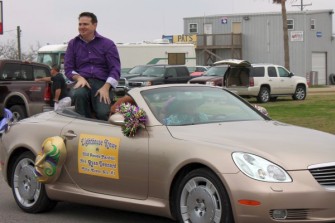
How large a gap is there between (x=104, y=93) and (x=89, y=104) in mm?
270

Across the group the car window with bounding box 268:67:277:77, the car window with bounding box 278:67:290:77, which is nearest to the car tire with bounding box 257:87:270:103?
the car window with bounding box 268:67:277:77

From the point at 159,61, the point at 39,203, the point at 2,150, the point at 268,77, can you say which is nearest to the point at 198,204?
the point at 39,203

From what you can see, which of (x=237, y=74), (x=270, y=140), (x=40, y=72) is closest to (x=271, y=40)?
(x=237, y=74)

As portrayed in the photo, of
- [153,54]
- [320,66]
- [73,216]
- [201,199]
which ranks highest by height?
[153,54]

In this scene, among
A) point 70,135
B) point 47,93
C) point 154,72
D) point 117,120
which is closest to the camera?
point 117,120

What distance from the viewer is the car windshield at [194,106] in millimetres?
6383

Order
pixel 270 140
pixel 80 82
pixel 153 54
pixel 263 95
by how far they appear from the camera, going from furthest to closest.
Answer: pixel 153 54 → pixel 263 95 → pixel 80 82 → pixel 270 140

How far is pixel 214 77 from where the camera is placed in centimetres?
2861

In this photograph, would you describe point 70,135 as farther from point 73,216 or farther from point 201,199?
point 201,199

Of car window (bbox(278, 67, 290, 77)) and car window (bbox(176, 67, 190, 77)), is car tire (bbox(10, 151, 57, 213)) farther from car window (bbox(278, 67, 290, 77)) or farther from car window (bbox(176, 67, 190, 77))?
car window (bbox(176, 67, 190, 77))

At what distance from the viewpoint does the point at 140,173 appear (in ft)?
20.1

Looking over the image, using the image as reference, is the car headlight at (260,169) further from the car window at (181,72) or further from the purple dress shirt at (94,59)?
the car window at (181,72)

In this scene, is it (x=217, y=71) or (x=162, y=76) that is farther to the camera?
(x=162, y=76)

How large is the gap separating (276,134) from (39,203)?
284 centimetres
